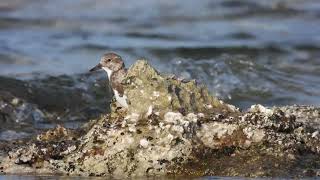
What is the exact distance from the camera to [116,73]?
751 cm

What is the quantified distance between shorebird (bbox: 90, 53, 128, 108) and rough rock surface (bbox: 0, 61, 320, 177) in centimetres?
18

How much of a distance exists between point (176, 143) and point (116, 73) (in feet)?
5.52

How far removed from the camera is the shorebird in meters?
6.63

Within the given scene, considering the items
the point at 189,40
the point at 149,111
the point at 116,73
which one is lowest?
the point at 189,40

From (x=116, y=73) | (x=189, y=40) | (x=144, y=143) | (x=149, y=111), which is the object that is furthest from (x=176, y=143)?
(x=189, y=40)

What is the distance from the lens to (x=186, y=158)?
5.99m

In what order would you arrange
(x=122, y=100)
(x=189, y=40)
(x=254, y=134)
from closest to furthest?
(x=254, y=134) < (x=122, y=100) < (x=189, y=40)

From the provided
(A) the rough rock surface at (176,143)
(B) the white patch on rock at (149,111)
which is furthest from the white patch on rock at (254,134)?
(B) the white patch on rock at (149,111)

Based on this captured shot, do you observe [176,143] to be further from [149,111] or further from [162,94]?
[162,94]

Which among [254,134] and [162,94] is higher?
[162,94]

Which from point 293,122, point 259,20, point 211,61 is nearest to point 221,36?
point 259,20

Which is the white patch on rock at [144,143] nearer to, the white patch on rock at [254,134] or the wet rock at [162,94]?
the wet rock at [162,94]

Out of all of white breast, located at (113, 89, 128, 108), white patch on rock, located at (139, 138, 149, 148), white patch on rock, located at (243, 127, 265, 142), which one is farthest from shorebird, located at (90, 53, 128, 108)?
white patch on rock, located at (243, 127, 265, 142)

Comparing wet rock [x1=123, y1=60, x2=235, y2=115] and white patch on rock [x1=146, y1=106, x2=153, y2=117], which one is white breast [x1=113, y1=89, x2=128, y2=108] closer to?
wet rock [x1=123, y1=60, x2=235, y2=115]
